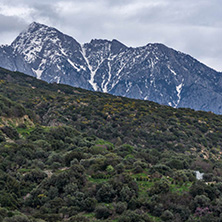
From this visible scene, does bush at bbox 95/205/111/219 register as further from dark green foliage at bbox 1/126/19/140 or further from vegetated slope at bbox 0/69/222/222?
dark green foliage at bbox 1/126/19/140

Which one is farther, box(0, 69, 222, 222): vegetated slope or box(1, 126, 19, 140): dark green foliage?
box(1, 126, 19, 140): dark green foliage

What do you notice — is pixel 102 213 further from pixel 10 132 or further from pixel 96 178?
pixel 10 132

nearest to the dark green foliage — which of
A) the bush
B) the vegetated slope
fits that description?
the vegetated slope

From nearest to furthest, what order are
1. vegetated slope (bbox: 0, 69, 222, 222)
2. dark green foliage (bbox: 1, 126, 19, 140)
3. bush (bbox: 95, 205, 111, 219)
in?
1. bush (bbox: 95, 205, 111, 219)
2. vegetated slope (bbox: 0, 69, 222, 222)
3. dark green foliage (bbox: 1, 126, 19, 140)

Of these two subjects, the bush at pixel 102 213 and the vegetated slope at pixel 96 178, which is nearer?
the bush at pixel 102 213

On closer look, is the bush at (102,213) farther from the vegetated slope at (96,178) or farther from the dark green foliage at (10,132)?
the dark green foliage at (10,132)

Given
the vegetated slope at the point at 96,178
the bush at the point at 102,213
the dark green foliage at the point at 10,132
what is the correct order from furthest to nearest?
the dark green foliage at the point at 10,132, the vegetated slope at the point at 96,178, the bush at the point at 102,213

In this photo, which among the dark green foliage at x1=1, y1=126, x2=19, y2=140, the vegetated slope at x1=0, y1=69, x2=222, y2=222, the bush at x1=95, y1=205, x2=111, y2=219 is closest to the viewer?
the bush at x1=95, y1=205, x2=111, y2=219

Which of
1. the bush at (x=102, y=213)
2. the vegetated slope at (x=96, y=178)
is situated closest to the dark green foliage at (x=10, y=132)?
the vegetated slope at (x=96, y=178)

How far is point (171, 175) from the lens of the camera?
25656 mm

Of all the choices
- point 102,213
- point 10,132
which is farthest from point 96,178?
point 10,132

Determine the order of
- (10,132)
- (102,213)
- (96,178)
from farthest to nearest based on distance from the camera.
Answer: (10,132) < (96,178) < (102,213)

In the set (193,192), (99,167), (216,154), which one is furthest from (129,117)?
(193,192)

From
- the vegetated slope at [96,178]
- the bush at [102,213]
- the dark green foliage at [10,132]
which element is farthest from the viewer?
the dark green foliage at [10,132]
